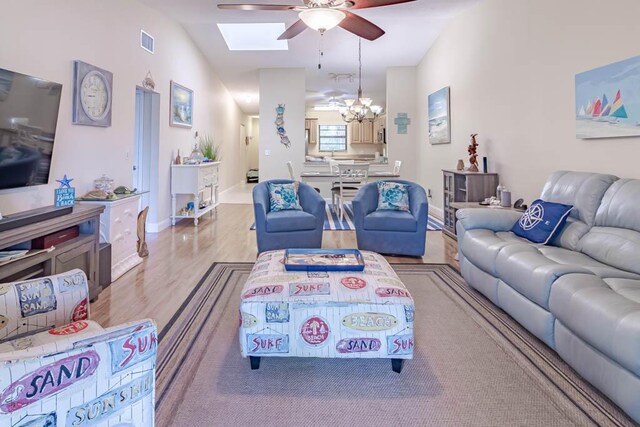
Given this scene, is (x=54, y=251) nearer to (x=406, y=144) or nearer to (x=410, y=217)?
(x=410, y=217)

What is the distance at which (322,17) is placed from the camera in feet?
10.5

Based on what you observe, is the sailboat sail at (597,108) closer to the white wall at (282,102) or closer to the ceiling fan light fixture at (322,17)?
the ceiling fan light fixture at (322,17)

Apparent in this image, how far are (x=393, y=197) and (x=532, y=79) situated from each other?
1.82 metres

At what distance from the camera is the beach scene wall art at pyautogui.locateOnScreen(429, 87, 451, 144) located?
6.23 m

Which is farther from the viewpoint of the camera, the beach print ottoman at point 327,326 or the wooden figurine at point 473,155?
the wooden figurine at point 473,155

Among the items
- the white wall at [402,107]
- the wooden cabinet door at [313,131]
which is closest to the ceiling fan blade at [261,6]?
the white wall at [402,107]

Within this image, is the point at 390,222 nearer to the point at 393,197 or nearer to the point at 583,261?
the point at 393,197

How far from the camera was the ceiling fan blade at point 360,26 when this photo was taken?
11.8 feet

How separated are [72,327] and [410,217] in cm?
341

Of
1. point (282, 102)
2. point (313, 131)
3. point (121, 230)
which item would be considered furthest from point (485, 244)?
point (313, 131)

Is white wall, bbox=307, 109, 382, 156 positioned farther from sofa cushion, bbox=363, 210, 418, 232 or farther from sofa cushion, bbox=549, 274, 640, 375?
sofa cushion, bbox=549, 274, 640, 375

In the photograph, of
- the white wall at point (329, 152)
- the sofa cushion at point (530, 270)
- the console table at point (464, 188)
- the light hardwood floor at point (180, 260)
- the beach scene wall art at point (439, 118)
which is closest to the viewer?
the sofa cushion at point (530, 270)

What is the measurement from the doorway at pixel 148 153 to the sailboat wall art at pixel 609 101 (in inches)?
200

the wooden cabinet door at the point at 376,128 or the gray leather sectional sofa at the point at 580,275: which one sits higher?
the wooden cabinet door at the point at 376,128
